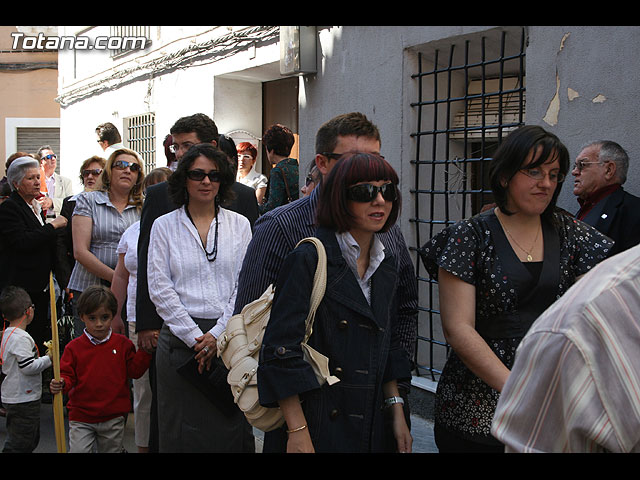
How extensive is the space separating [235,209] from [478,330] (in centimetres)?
202

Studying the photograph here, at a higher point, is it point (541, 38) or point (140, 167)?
point (541, 38)

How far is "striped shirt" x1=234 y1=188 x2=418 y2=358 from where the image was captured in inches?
114

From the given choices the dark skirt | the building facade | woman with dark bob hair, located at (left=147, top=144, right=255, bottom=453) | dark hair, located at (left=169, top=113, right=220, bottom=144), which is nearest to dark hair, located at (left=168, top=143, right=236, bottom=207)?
woman with dark bob hair, located at (left=147, top=144, right=255, bottom=453)

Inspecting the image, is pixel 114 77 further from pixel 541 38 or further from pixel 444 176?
pixel 541 38

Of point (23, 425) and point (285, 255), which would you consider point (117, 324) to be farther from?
point (285, 255)

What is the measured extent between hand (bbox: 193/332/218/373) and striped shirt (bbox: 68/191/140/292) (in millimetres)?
2090

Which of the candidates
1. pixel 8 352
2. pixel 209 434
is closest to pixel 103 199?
pixel 8 352

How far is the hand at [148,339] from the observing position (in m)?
4.12

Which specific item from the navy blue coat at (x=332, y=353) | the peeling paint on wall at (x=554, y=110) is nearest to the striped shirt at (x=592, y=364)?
the navy blue coat at (x=332, y=353)

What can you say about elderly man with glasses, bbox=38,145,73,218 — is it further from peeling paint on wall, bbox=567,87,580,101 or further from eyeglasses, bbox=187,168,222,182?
peeling paint on wall, bbox=567,87,580,101

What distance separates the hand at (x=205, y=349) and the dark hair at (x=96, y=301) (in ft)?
3.66

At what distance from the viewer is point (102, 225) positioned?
550cm

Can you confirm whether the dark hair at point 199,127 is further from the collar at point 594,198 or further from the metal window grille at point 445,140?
the collar at point 594,198
